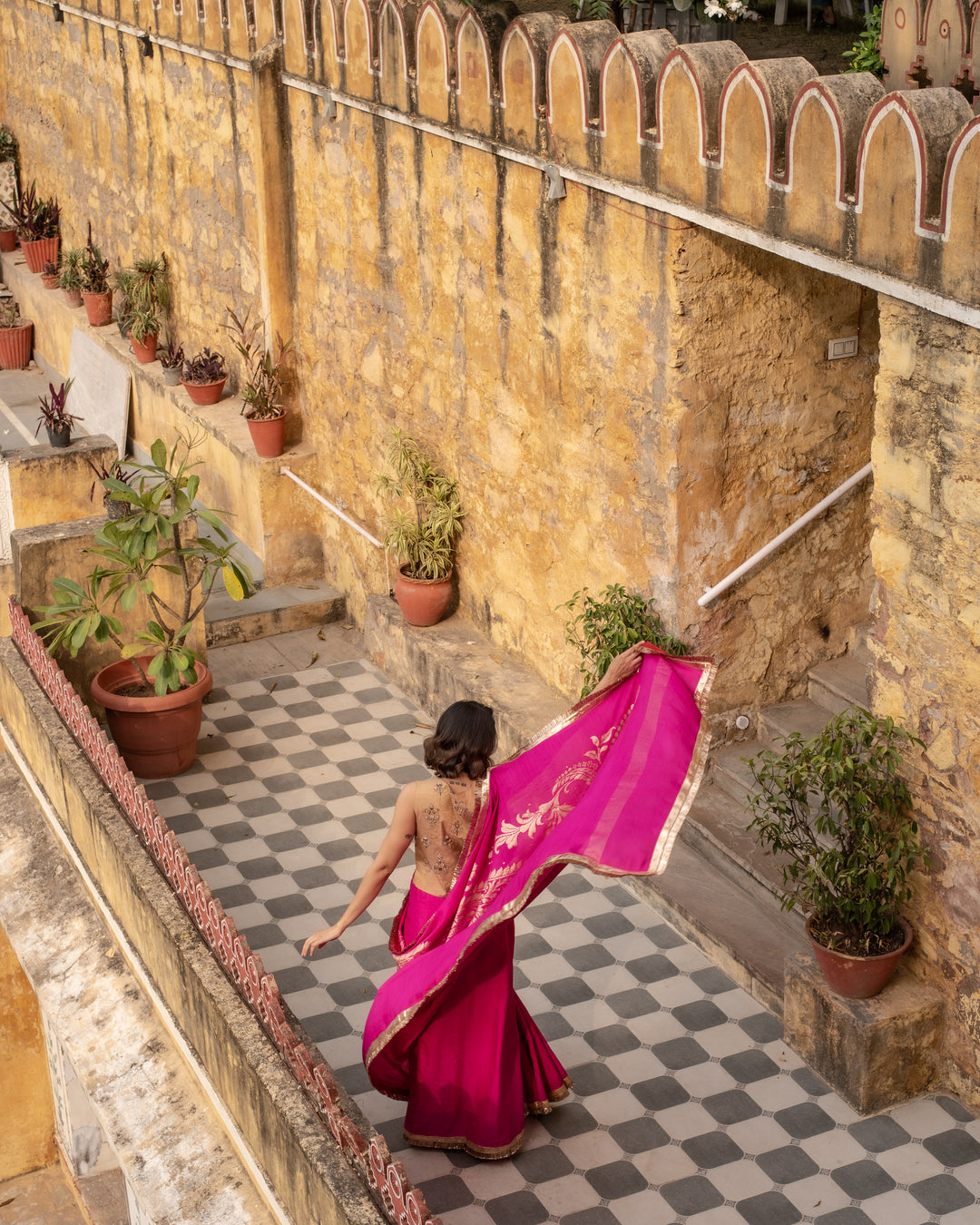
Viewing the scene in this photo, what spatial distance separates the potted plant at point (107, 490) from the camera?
9.56 meters

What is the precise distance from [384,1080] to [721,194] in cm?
387

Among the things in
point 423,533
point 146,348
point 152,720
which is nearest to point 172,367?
point 146,348

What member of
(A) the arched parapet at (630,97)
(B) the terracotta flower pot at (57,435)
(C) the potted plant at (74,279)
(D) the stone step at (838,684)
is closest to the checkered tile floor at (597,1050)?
(D) the stone step at (838,684)

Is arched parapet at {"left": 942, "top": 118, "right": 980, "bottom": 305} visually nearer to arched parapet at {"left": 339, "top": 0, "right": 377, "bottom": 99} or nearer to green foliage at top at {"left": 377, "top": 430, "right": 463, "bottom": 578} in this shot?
green foliage at top at {"left": 377, "top": 430, "right": 463, "bottom": 578}

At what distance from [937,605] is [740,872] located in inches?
78.8

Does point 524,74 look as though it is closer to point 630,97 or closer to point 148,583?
point 630,97

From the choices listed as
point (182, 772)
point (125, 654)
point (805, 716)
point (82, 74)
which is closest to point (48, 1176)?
point (182, 772)

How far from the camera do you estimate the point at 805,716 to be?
823 cm

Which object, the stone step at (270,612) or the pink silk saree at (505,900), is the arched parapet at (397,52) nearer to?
the stone step at (270,612)

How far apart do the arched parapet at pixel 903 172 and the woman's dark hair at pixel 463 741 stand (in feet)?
7.31

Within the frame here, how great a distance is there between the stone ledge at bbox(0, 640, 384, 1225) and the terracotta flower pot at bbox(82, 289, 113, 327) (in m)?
7.71

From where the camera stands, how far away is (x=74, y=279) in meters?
15.7

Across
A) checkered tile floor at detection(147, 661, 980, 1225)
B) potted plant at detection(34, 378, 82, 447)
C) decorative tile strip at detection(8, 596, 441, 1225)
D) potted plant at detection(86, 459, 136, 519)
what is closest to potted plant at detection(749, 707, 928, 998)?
checkered tile floor at detection(147, 661, 980, 1225)

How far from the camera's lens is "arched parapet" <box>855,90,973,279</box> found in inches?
224
